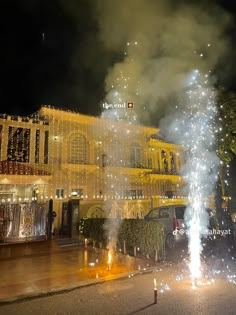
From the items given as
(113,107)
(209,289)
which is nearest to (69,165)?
(113,107)

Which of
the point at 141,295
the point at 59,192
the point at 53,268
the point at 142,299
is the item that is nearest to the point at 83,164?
the point at 59,192

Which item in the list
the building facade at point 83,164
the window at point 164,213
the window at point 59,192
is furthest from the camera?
the window at point 59,192

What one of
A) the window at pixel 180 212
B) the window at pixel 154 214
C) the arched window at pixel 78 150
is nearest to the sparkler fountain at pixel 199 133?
the window at pixel 180 212

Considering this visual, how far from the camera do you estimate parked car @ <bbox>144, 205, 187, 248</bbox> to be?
32.7ft

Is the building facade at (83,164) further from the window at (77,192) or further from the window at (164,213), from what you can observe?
the window at (164,213)

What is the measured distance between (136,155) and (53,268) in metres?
13.0

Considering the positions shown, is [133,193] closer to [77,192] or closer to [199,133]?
[77,192]

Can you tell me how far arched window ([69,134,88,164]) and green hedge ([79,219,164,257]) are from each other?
534 cm

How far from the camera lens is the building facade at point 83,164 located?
1430cm

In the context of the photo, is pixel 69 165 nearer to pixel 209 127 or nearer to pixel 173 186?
pixel 209 127

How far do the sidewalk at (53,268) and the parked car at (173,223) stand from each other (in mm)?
2307

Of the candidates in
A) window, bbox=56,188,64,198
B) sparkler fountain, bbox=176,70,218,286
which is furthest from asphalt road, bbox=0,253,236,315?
window, bbox=56,188,64,198

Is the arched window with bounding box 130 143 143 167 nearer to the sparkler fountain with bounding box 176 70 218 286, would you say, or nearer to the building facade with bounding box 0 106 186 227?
the building facade with bounding box 0 106 186 227

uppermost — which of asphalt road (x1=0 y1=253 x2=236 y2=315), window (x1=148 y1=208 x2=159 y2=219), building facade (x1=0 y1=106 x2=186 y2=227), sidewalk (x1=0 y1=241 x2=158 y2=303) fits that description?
building facade (x1=0 y1=106 x2=186 y2=227)
